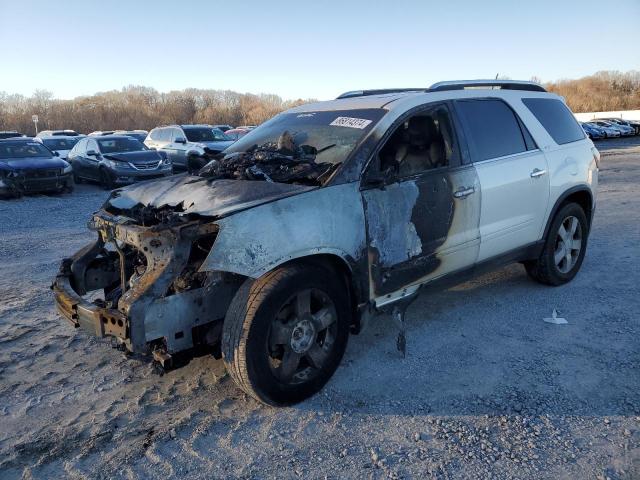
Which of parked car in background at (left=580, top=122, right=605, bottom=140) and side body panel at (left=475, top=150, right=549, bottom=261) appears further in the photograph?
parked car in background at (left=580, top=122, right=605, bottom=140)

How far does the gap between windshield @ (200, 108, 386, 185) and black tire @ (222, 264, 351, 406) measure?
28.2 inches

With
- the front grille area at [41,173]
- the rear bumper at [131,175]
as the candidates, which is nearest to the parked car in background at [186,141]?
the rear bumper at [131,175]

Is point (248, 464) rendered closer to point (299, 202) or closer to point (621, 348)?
point (299, 202)

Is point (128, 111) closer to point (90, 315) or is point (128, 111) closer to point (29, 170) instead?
point (29, 170)

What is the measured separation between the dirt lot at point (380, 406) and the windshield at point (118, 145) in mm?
11271

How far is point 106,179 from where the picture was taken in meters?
14.8

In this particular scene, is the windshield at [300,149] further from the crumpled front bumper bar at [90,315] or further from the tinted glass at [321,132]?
the crumpled front bumper bar at [90,315]

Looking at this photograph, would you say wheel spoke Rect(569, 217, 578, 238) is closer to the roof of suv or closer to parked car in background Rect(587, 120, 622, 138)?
the roof of suv

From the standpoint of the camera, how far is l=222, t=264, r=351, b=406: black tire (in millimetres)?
2982

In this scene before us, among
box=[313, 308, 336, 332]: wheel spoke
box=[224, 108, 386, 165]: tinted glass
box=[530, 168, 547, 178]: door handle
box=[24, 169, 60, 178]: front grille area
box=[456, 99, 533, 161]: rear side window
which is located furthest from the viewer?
box=[24, 169, 60, 178]: front grille area

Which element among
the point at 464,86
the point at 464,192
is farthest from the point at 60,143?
the point at 464,192

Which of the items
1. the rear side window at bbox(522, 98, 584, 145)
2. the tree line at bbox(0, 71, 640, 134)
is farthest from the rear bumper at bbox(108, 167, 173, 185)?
the tree line at bbox(0, 71, 640, 134)

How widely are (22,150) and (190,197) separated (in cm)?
1296

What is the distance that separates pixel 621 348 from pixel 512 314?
0.93 m
